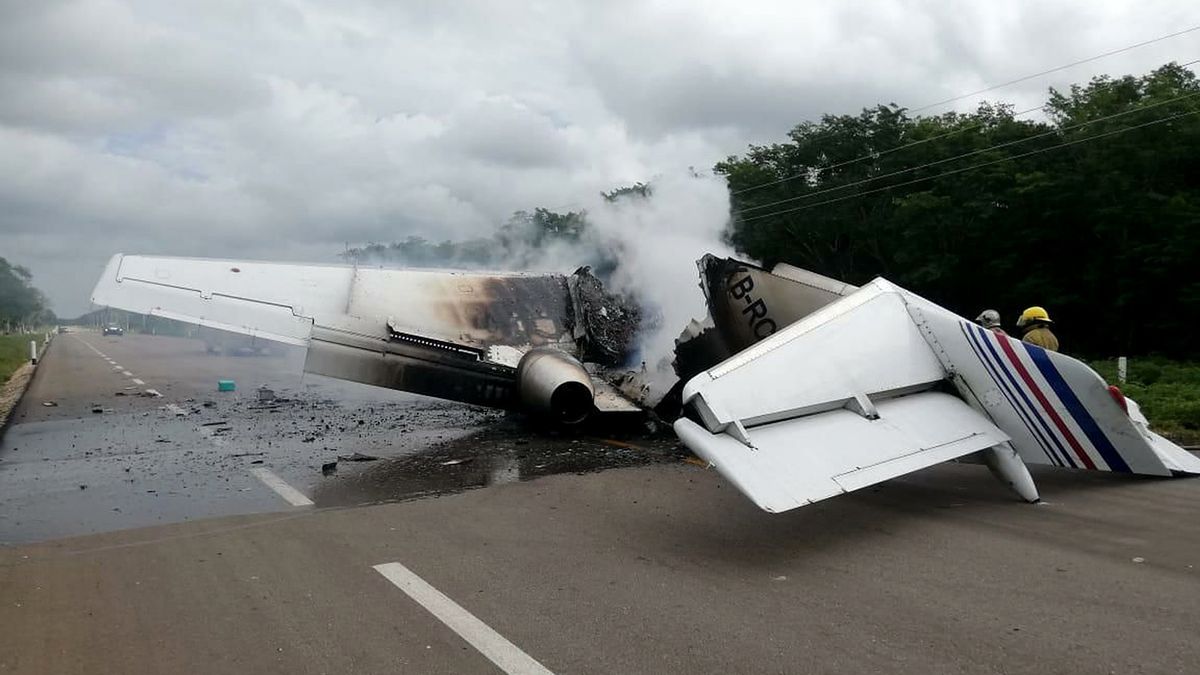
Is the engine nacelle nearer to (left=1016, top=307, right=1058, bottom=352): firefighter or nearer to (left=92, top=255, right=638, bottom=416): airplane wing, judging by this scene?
(left=92, top=255, right=638, bottom=416): airplane wing

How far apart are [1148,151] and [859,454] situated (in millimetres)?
18733

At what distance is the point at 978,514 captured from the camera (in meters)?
6.73

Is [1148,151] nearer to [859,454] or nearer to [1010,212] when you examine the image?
[1010,212]

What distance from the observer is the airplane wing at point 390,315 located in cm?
1150

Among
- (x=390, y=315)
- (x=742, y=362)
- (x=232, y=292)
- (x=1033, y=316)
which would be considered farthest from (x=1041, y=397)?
(x=232, y=292)

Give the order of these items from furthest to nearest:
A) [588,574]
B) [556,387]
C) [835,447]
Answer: [556,387] < [835,447] < [588,574]

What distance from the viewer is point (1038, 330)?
9.01 meters

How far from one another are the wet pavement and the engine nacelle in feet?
1.43

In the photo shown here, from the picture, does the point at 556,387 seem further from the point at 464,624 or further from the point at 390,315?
the point at 464,624

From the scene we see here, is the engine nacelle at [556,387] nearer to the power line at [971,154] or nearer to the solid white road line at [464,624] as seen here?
the solid white road line at [464,624]

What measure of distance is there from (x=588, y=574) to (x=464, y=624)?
44.1 inches

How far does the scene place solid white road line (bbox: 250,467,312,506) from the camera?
8.13 m

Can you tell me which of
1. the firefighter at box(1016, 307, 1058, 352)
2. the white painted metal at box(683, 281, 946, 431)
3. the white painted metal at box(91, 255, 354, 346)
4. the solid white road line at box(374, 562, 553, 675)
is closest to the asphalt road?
the solid white road line at box(374, 562, 553, 675)

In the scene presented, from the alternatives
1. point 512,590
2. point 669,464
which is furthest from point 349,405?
point 512,590
